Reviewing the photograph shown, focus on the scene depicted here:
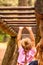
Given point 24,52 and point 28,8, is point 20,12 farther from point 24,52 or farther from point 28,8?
point 24,52

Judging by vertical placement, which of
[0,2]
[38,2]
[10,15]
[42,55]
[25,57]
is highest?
[38,2]

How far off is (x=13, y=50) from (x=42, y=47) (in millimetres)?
5898

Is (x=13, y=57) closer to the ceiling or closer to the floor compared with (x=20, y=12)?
closer to the floor

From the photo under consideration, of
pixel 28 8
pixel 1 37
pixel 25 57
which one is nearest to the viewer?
pixel 28 8

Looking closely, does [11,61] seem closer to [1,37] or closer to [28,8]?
[28,8]

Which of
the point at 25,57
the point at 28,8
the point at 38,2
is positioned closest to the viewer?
the point at 38,2

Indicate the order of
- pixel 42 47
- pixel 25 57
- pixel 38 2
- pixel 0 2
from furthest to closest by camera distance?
pixel 0 2, pixel 25 57, pixel 42 47, pixel 38 2

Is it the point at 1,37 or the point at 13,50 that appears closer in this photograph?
the point at 13,50

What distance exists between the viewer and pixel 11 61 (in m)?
7.37

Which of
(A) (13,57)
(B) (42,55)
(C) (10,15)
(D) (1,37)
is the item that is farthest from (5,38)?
(B) (42,55)

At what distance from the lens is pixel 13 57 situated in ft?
25.0

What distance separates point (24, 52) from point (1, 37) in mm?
20066

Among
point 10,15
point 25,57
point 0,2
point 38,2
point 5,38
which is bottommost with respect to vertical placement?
point 5,38

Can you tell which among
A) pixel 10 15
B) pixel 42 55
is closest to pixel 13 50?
pixel 10 15
